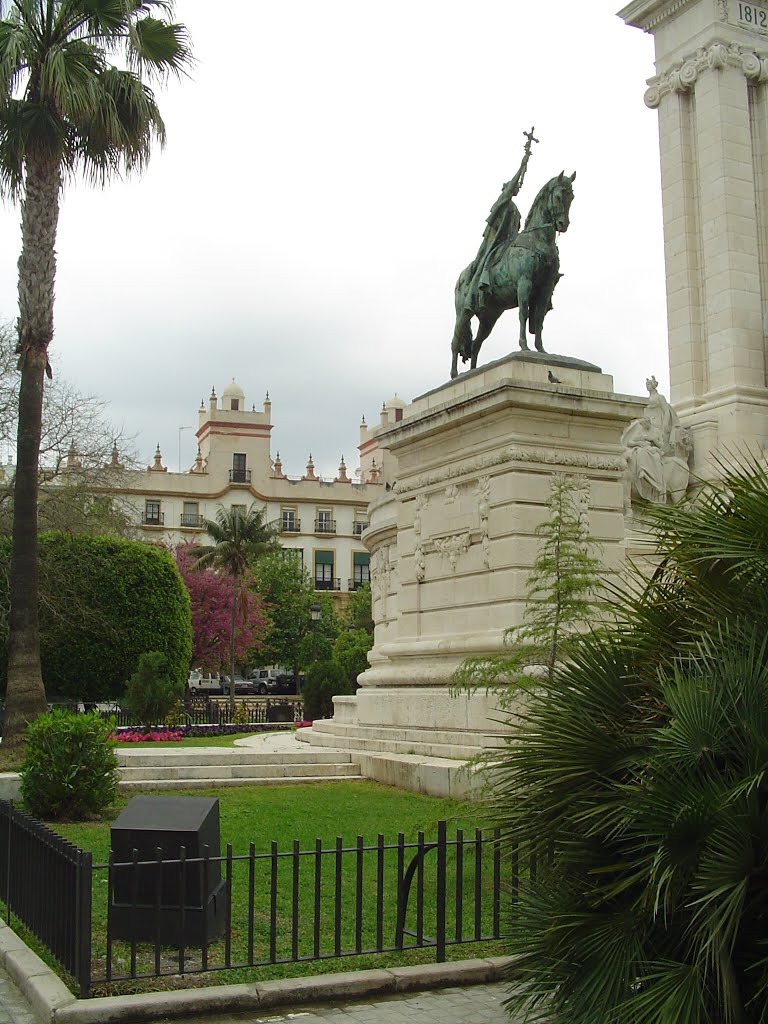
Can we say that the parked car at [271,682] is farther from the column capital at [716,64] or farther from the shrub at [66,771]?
the shrub at [66,771]

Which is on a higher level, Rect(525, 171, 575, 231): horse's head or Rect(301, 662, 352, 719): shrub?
Rect(525, 171, 575, 231): horse's head

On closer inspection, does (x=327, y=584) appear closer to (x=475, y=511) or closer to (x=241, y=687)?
(x=241, y=687)

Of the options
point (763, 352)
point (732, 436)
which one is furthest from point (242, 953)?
point (763, 352)

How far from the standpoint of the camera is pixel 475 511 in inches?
581

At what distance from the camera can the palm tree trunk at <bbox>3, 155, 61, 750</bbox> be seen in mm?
17609

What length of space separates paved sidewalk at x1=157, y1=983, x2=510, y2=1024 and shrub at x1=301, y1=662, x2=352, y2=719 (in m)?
23.0

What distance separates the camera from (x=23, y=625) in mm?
17922

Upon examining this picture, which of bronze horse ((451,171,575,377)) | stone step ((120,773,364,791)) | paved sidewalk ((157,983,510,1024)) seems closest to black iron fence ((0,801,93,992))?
paved sidewalk ((157,983,510,1024))

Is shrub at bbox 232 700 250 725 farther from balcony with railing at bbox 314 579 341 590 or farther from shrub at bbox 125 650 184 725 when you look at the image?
balcony with railing at bbox 314 579 341 590

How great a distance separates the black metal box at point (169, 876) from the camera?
6660 mm

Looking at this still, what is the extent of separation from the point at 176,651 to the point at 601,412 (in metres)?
27.8

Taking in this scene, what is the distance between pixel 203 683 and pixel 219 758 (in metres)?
53.9

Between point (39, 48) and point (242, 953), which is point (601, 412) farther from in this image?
point (39, 48)

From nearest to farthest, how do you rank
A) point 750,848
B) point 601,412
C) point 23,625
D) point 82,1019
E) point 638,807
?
point 750,848 → point 638,807 → point 82,1019 → point 601,412 → point 23,625
